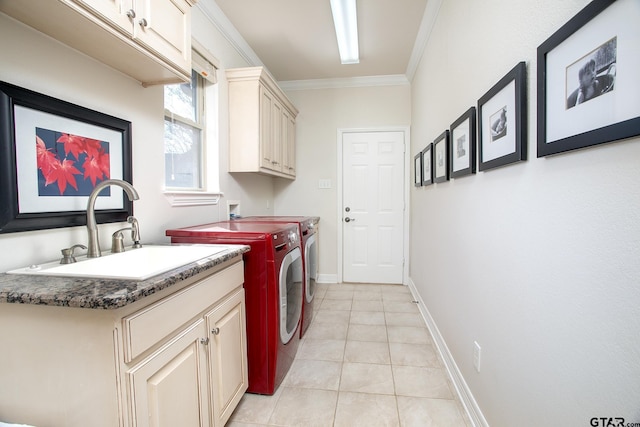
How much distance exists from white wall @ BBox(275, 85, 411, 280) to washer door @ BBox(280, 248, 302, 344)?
1730 millimetres

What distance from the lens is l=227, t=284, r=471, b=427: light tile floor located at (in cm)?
153

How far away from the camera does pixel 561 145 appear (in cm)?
79

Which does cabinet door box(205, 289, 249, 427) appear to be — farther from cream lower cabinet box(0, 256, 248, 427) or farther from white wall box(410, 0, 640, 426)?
white wall box(410, 0, 640, 426)

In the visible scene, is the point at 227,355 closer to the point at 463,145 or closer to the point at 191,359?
the point at 191,359

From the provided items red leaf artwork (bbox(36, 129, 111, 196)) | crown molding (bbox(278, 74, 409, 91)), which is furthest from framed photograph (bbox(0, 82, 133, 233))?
crown molding (bbox(278, 74, 409, 91))

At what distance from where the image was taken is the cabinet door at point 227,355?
129 cm

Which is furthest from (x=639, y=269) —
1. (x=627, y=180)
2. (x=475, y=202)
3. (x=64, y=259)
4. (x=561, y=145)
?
(x=64, y=259)

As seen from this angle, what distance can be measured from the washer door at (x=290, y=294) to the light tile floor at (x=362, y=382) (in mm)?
303

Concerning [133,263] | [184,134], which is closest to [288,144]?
[184,134]

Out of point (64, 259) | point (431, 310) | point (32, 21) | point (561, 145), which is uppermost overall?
point (32, 21)

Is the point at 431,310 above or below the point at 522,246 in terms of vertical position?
below

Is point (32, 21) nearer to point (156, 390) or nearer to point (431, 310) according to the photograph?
point (156, 390)

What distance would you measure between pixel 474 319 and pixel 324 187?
264 centimetres

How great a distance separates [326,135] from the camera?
12.6 feet
